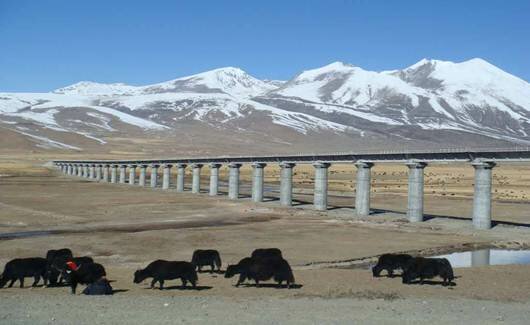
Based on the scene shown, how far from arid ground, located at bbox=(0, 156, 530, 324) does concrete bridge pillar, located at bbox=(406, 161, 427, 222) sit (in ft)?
5.07

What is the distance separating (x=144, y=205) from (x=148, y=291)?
2295 inches

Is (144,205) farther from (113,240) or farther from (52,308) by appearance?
(52,308)

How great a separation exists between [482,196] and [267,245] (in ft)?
84.5

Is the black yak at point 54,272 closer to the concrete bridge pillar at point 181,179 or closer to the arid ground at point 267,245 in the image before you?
the arid ground at point 267,245

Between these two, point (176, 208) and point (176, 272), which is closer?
point (176, 272)

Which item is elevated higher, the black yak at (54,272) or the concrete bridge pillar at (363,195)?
the concrete bridge pillar at (363,195)

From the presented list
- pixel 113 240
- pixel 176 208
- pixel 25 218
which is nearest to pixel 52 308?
pixel 113 240

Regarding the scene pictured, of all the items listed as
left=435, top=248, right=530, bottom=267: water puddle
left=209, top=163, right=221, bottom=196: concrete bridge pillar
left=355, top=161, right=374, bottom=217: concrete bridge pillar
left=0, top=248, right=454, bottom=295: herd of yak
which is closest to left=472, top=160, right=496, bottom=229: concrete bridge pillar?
left=435, top=248, right=530, bottom=267: water puddle

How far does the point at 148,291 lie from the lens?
2614 centimetres

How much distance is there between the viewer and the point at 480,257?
43.8m

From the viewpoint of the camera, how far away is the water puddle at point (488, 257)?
40781 mm

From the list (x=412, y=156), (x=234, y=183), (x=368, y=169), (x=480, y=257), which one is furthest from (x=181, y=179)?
(x=480, y=257)

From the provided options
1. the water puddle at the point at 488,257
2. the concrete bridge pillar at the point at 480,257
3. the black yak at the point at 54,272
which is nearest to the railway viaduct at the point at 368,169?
the water puddle at the point at 488,257

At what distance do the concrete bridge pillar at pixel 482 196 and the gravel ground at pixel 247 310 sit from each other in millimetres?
38021
